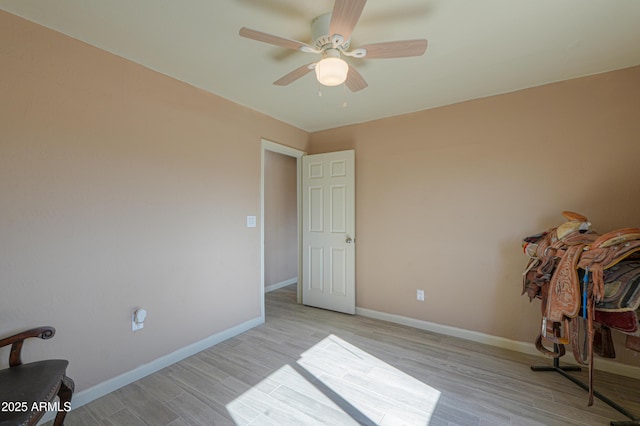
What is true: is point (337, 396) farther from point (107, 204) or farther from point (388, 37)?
point (388, 37)

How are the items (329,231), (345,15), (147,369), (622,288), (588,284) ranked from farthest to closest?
(329,231) < (147,369) < (588,284) < (622,288) < (345,15)

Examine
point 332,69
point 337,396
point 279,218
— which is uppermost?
point 332,69

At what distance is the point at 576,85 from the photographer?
2.47 meters

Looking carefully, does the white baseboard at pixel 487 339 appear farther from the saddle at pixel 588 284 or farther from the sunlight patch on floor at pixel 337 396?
the sunlight patch on floor at pixel 337 396

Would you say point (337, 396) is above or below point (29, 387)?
below

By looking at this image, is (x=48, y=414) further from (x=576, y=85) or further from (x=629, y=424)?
(x=576, y=85)

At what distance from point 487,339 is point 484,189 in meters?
1.60

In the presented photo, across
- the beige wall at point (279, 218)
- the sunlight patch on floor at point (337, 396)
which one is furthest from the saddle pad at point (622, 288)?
the beige wall at point (279, 218)

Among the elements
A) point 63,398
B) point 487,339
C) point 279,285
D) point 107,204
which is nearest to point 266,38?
point 107,204

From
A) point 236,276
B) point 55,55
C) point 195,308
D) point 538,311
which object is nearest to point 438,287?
point 538,311

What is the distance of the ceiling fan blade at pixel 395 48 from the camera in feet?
5.08

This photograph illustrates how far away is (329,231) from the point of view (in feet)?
12.7

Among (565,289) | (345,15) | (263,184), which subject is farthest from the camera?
(263,184)

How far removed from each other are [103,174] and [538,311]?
404 cm
